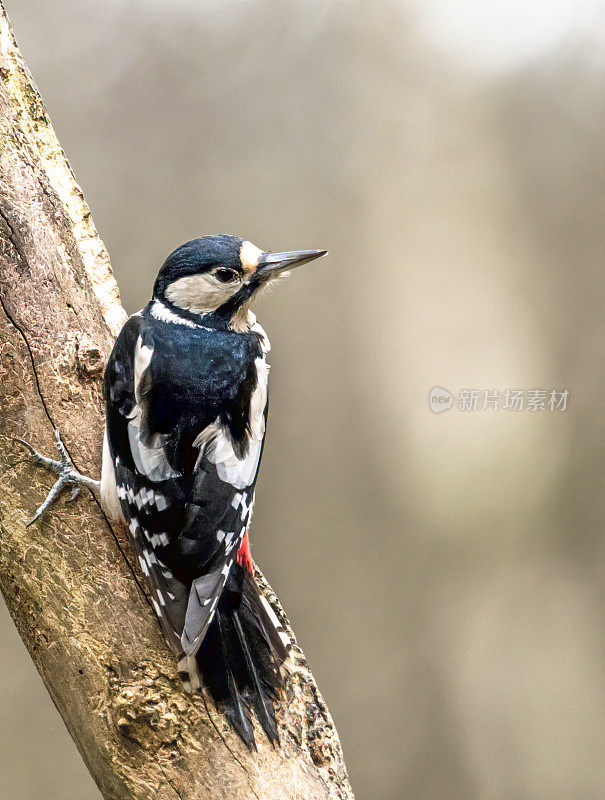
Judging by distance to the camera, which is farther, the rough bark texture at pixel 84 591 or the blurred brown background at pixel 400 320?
the blurred brown background at pixel 400 320

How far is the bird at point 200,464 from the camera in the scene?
93 cm

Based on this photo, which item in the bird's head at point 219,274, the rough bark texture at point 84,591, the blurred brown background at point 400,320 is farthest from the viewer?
the blurred brown background at point 400,320

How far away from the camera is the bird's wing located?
0.92 m

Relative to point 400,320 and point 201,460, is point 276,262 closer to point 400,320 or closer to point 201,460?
point 201,460

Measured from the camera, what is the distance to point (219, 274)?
1.02 metres

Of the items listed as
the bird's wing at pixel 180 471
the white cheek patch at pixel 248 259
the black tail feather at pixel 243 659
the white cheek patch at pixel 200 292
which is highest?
the white cheek patch at pixel 248 259

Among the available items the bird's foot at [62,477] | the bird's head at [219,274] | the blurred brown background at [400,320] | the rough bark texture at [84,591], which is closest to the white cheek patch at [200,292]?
the bird's head at [219,274]

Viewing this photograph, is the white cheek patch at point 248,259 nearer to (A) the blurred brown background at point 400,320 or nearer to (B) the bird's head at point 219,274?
(B) the bird's head at point 219,274

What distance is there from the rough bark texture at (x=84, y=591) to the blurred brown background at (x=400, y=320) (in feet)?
3.17

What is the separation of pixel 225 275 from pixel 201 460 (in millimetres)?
272

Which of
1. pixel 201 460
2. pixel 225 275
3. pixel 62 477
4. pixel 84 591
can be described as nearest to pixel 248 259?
pixel 225 275

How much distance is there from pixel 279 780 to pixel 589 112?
2113 millimetres

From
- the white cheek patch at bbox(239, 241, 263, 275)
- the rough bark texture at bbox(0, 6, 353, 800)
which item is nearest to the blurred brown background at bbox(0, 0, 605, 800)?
the rough bark texture at bbox(0, 6, 353, 800)

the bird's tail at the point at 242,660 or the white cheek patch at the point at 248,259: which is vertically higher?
the white cheek patch at the point at 248,259
